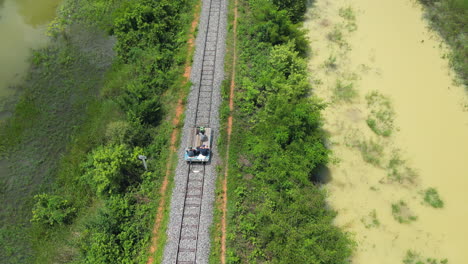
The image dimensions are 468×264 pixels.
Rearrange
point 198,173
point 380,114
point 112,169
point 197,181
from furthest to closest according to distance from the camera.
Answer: point 380,114 < point 198,173 < point 197,181 < point 112,169

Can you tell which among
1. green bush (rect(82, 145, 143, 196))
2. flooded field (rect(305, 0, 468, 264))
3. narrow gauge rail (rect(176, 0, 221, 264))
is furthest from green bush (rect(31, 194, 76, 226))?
flooded field (rect(305, 0, 468, 264))

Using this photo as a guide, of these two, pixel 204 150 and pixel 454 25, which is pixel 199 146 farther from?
pixel 454 25

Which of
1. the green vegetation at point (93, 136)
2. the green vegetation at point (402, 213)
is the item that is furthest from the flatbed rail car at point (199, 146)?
the green vegetation at point (402, 213)

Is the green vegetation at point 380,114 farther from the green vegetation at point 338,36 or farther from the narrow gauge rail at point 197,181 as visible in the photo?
the narrow gauge rail at point 197,181

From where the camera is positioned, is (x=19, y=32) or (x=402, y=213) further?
(x=19, y=32)

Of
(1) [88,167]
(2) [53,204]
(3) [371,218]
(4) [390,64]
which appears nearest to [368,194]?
(3) [371,218]

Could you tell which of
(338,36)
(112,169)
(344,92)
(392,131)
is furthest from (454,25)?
(112,169)
